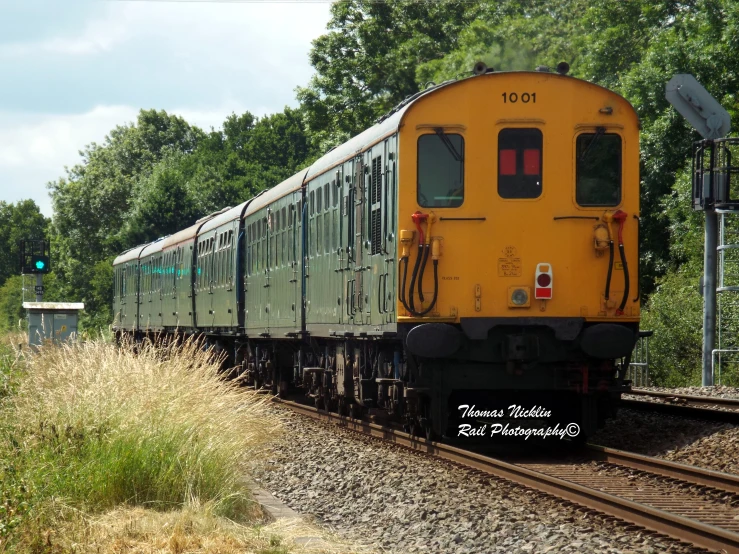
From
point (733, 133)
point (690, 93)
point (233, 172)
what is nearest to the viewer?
point (690, 93)

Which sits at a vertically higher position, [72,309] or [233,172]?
[233,172]

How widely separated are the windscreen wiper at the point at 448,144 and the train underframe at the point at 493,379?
1676 millimetres

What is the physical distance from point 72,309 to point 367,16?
1086 inches

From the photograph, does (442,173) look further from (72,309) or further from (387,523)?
(72,309)

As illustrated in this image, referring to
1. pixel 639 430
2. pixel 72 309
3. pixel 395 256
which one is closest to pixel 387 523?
pixel 395 256

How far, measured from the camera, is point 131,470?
8219mm

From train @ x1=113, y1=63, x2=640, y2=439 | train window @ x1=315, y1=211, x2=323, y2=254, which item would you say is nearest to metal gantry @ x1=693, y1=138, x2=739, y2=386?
train @ x1=113, y1=63, x2=640, y2=439

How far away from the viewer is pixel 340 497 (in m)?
9.80

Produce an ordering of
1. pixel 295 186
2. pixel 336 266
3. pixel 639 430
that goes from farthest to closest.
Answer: pixel 295 186 < pixel 336 266 < pixel 639 430

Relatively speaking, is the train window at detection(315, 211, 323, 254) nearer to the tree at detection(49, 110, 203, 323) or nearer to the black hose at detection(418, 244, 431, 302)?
the black hose at detection(418, 244, 431, 302)

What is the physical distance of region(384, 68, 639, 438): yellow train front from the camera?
37.1 ft

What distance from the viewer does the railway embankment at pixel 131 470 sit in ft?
22.8

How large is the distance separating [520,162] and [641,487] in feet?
11.9

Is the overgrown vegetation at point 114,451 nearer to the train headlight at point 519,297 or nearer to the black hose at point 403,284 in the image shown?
the black hose at point 403,284
